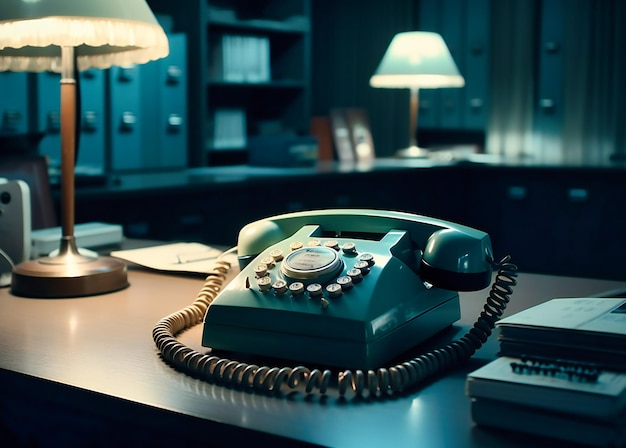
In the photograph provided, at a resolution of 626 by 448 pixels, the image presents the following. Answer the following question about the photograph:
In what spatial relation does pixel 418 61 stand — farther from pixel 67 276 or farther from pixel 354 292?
pixel 354 292

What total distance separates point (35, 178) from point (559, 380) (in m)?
1.52

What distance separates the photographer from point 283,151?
3.88 meters

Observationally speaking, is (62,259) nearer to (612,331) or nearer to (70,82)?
(70,82)

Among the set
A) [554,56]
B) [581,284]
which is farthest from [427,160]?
[581,284]

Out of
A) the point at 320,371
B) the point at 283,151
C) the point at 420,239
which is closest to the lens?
the point at 320,371

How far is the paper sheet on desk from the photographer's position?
1.34 m

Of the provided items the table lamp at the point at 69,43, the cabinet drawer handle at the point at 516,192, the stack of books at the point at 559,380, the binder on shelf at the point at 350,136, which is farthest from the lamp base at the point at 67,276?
the binder on shelf at the point at 350,136

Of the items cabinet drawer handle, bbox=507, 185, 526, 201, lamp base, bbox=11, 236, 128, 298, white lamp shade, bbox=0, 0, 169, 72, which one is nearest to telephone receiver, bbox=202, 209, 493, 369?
lamp base, bbox=11, 236, 128, 298

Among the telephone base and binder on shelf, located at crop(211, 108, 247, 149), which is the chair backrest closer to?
the telephone base

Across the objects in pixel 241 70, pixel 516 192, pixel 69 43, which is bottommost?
pixel 516 192

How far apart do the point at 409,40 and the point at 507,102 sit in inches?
38.1

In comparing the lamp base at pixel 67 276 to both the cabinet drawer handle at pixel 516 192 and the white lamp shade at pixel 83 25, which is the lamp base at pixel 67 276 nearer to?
the white lamp shade at pixel 83 25

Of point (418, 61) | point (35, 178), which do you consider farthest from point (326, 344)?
point (418, 61)

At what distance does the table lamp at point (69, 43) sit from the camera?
3.74ft
